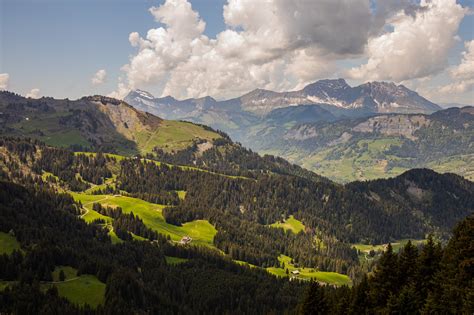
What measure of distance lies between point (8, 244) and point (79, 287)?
3757 cm

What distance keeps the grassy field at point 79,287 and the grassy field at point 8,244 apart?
20.4 metres

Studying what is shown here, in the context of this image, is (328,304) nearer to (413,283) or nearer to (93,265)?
(413,283)

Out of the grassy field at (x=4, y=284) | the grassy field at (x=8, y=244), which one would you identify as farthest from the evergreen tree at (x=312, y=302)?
the grassy field at (x=8, y=244)

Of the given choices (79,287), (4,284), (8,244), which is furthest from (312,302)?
(8,244)

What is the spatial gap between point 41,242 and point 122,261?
142 ft

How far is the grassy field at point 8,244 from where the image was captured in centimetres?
14888

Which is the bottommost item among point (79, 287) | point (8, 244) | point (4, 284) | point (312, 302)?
point (4, 284)

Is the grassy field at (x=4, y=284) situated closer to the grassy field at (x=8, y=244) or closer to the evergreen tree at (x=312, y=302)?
the grassy field at (x=8, y=244)

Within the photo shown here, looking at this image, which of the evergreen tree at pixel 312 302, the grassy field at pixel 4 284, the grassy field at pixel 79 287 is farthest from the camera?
the grassy field at pixel 79 287

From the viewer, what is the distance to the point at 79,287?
451 ft

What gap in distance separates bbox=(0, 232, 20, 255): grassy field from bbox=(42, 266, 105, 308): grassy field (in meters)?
20.4

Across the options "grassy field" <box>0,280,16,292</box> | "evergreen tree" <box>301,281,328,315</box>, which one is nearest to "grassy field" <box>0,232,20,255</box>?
"grassy field" <box>0,280,16,292</box>

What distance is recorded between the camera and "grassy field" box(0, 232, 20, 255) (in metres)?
149

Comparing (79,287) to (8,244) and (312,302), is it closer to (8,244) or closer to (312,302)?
(8,244)
